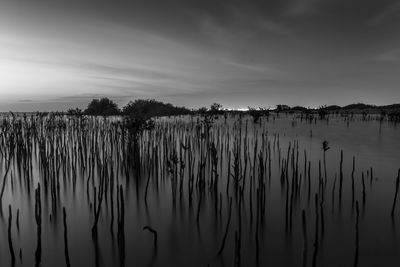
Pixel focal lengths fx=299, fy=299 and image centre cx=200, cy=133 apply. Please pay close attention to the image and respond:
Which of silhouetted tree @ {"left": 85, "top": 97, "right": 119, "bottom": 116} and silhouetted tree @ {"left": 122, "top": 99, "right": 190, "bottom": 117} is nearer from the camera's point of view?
silhouetted tree @ {"left": 122, "top": 99, "right": 190, "bottom": 117}

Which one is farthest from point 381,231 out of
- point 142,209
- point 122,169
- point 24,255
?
point 122,169

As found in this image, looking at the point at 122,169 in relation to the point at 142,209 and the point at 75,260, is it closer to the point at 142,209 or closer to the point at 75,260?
the point at 142,209

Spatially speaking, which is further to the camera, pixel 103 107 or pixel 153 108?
pixel 103 107

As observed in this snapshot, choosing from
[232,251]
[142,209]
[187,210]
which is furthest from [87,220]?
[232,251]

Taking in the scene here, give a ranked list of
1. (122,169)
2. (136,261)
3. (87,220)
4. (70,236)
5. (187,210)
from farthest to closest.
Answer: (122,169) < (187,210) < (87,220) < (70,236) < (136,261)

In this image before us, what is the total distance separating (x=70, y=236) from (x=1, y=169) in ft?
16.0

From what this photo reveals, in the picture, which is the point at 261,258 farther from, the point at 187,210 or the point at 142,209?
the point at 142,209

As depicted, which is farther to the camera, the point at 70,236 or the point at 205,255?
the point at 70,236

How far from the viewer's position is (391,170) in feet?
24.0

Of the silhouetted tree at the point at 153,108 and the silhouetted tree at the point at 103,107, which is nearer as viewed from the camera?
the silhouetted tree at the point at 153,108

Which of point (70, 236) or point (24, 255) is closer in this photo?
point (24, 255)

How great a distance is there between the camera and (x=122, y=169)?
6785 mm

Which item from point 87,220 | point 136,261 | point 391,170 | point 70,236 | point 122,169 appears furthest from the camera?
point 391,170

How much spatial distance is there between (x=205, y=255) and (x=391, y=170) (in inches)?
242
